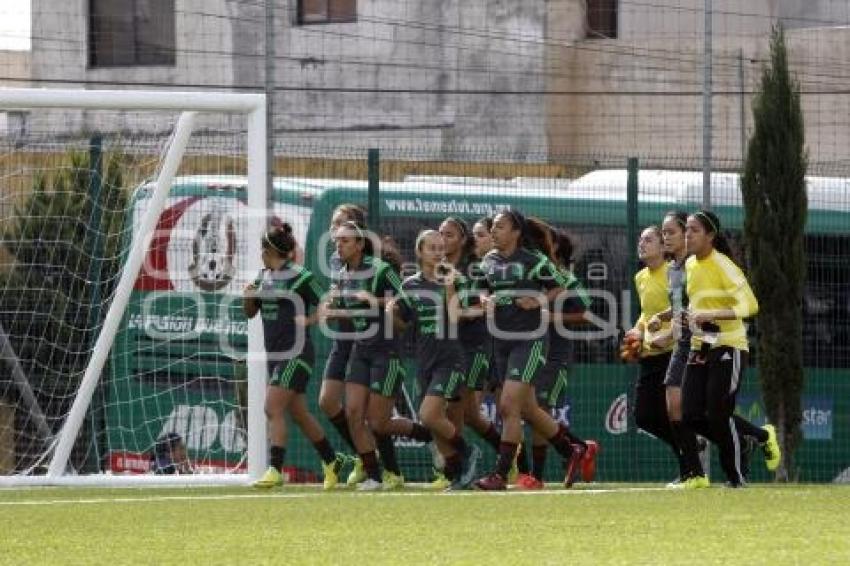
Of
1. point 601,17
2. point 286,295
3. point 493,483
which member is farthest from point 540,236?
point 601,17

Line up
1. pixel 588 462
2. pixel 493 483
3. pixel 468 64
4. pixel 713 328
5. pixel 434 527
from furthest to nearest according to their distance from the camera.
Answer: pixel 468 64, pixel 588 462, pixel 493 483, pixel 713 328, pixel 434 527

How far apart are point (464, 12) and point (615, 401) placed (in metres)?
13.2

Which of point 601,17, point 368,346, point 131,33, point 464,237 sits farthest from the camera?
point 131,33

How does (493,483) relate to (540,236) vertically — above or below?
below

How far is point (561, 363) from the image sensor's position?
676 inches

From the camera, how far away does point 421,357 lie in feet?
53.5

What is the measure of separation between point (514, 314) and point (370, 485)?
168cm

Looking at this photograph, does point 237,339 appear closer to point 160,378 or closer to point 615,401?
→ point 160,378

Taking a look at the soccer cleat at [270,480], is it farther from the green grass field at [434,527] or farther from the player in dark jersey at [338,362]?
the green grass field at [434,527]

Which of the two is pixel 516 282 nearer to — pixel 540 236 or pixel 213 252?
pixel 540 236

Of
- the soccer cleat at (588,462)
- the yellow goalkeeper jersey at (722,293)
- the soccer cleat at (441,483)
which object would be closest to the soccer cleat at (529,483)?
the soccer cleat at (441,483)

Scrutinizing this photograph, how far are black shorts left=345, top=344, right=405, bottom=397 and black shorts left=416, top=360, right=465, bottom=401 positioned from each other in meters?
0.20

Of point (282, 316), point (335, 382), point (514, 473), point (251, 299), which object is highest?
point (251, 299)

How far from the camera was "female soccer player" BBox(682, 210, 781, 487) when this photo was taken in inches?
597
